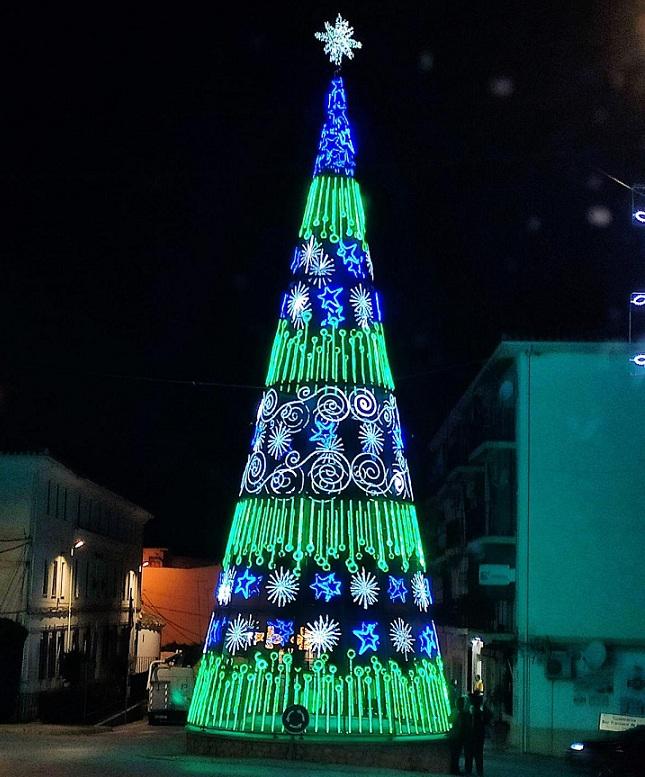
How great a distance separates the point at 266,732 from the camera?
2220 centimetres

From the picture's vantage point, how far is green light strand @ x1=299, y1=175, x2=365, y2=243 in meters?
23.9

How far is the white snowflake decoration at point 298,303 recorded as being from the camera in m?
23.4

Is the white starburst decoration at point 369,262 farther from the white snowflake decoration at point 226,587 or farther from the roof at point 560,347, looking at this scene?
the roof at point 560,347

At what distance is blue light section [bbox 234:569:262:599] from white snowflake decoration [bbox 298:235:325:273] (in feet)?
18.5

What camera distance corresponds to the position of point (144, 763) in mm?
21203

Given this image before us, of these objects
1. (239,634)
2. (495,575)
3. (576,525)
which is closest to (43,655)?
(495,575)

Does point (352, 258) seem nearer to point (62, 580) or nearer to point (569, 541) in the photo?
point (569, 541)

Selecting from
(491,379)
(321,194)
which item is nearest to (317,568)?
(321,194)

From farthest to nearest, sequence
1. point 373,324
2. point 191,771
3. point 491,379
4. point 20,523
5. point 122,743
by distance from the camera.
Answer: point 20,523
point 491,379
point 122,743
point 373,324
point 191,771

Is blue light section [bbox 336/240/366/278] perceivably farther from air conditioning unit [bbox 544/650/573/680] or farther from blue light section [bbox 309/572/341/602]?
air conditioning unit [bbox 544/650/573/680]

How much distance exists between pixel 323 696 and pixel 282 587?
1.96 m

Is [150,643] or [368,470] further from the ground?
[368,470]

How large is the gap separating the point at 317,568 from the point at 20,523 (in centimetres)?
2341

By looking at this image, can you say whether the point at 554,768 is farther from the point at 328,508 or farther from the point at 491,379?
the point at 491,379
